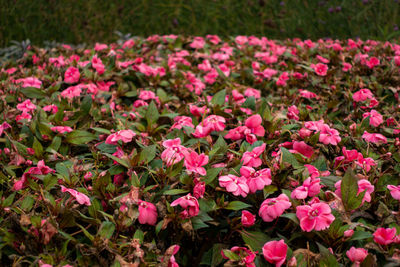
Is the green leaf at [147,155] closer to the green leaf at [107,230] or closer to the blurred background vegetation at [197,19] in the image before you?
the green leaf at [107,230]

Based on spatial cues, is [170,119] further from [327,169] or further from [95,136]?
[327,169]

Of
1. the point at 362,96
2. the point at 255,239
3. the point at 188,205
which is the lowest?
the point at 255,239

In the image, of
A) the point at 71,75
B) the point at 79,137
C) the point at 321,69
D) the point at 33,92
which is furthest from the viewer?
the point at 321,69

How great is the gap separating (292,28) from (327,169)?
178 inches

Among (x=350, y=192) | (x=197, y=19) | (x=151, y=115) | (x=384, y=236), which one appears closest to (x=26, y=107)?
(x=151, y=115)

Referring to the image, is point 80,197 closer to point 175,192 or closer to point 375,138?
point 175,192

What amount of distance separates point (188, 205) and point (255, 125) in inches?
22.8

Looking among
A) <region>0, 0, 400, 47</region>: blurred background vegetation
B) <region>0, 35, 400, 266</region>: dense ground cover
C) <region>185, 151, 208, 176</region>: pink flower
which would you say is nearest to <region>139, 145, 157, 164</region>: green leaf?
<region>0, 35, 400, 266</region>: dense ground cover

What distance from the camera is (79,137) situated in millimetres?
1696

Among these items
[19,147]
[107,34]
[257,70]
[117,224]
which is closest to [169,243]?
[117,224]

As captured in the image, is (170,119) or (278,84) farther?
(278,84)

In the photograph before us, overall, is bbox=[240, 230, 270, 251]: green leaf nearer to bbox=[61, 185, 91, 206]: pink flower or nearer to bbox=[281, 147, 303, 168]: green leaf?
bbox=[281, 147, 303, 168]: green leaf

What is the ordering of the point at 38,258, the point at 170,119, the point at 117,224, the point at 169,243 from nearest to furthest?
the point at 38,258, the point at 117,224, the point at 169,243, the point at 170,119

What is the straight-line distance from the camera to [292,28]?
18.4 ft
